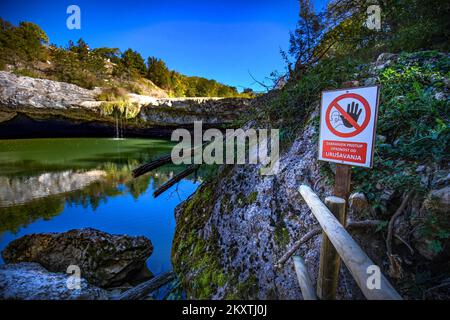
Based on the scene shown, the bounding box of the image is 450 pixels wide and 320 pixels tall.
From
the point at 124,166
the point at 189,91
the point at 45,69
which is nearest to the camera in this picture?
the point at 124,166

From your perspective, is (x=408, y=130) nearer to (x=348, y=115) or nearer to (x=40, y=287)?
(x=348, y=115)

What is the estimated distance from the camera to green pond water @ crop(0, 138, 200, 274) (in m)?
6.04

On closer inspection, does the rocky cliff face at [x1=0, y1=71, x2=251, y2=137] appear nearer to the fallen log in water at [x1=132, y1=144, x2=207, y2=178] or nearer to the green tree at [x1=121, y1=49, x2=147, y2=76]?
the fallen log in water at [x1=132, y1=144, x2=207, y2=178]

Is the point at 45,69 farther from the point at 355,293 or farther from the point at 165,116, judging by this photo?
the point at 355,293

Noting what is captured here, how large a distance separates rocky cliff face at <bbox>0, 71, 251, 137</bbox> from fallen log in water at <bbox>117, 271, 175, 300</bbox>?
38.6ft

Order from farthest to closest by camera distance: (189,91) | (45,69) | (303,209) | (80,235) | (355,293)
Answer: (189,91), (45,69), (80,235), (303,209), (355,293)

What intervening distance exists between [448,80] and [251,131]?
2.64 meters

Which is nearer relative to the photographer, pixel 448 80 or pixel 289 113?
pixel 448 80

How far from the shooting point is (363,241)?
1.95m

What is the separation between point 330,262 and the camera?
1582 millimetres

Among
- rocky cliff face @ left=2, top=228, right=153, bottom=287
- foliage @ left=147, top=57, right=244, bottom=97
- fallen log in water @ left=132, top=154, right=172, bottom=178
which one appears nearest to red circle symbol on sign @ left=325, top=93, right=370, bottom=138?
fallen log in water @ left=132, top=154, right=172, bottom=178

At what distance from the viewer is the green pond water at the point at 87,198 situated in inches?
238

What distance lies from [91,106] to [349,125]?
57.4 ft

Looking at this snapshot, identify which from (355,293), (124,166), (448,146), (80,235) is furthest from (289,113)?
Result: (124,166)
